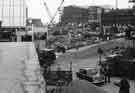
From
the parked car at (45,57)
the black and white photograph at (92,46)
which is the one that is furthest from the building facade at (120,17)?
the parked car at (45,57)

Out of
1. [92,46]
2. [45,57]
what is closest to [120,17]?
[92,46]

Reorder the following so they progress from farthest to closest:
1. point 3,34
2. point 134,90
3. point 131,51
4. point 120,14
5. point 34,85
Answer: point 120,14
point 131,51
point 134,90
point 3,34
point 34,85

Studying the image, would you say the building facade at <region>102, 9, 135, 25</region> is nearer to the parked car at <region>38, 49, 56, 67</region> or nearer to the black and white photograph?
the black and white photograph

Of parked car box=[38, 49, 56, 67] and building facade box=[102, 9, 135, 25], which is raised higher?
building facade box=[102, 9, 135, 25]

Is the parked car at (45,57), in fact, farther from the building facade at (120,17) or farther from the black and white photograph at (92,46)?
the building facade at (120,17)

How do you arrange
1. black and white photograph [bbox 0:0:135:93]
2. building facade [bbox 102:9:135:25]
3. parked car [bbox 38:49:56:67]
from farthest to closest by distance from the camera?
building facade [bbox 102:9:135:25], black and white photograph [bbox 0:0:135:93], parked car [bbox 38:49:56:67]

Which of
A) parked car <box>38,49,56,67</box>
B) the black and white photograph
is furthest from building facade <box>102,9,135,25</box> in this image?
parked car <box>38,49,56,67</box>

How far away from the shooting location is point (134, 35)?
10.1 m

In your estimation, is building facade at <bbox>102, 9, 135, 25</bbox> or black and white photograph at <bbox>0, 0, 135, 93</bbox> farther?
building facade at <bbox>102, 9, 135, 25</bbox>

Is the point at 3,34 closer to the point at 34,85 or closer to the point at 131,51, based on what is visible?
the point at 34,85

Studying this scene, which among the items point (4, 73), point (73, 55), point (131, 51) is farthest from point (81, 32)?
point (4, 73)

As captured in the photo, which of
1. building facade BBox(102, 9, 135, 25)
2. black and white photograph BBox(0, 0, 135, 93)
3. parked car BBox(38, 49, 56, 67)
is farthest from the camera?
building facade BBox(102, 9, 135, 25)

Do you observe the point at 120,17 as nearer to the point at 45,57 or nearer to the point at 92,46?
the point at 92,46

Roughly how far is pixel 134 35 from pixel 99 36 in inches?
98.3
